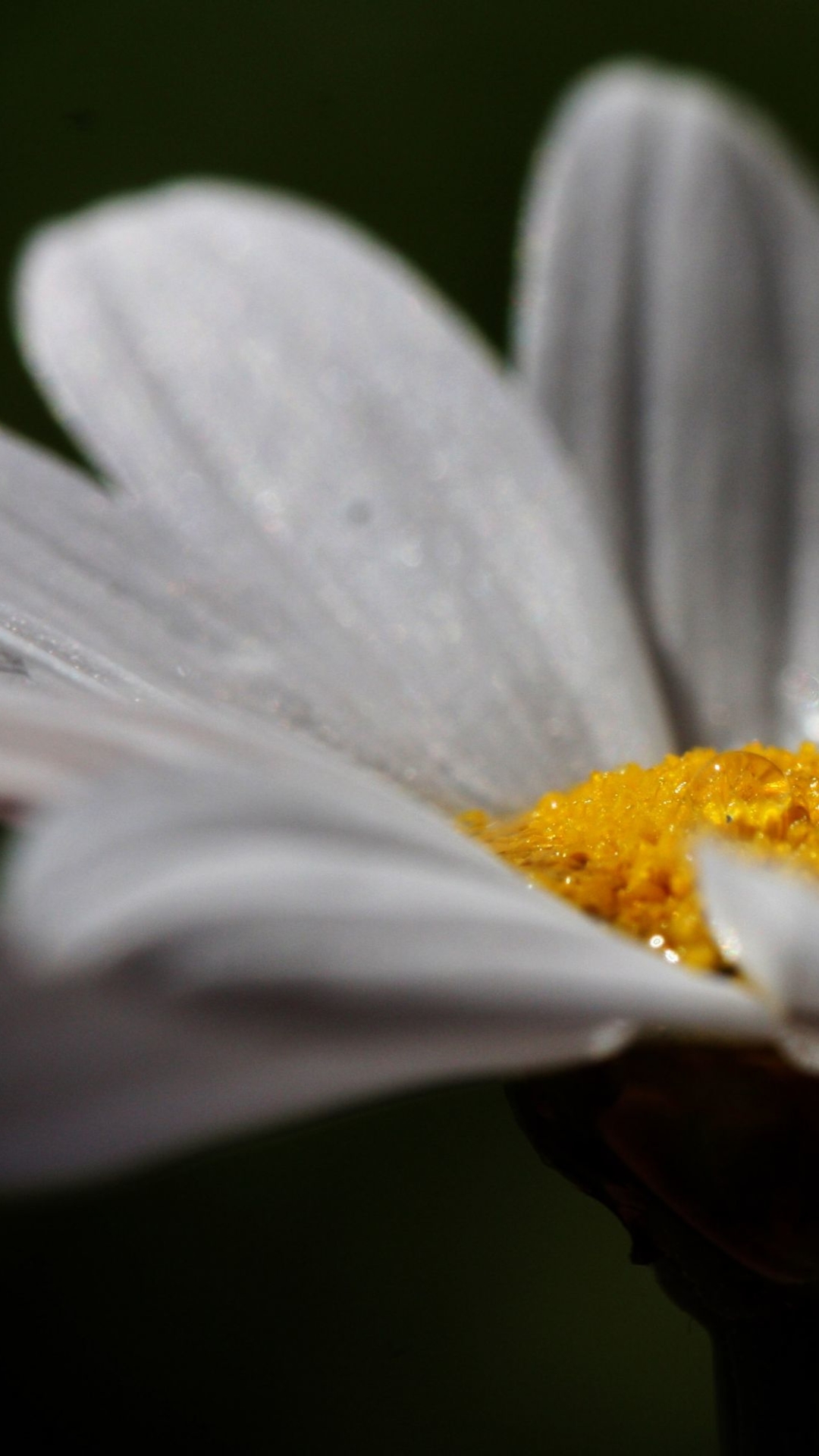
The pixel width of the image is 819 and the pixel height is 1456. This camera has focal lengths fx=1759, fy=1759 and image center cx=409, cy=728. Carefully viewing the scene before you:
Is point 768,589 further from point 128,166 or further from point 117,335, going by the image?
point 128,166

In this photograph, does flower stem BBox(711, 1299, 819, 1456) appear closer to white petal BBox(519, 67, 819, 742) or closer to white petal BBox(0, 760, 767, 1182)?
white petal BBox(0, 760, 767, 1182)

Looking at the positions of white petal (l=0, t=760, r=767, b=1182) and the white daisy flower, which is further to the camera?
the white daisy flower

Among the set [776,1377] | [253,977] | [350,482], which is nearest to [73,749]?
[253,977]

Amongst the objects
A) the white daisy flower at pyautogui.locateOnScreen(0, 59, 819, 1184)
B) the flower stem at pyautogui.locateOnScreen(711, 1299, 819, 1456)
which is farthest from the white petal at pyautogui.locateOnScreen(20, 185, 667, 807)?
the flower stem at pyautogui.locateOnScreen(711, 1299, 819, 1456)

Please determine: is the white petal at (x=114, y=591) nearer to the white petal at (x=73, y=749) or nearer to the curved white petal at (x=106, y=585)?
the curved white petal at (x=106, y=585)

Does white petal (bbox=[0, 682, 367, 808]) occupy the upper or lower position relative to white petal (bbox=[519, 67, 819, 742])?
lower

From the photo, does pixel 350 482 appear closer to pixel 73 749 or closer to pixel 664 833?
pixel 664 833

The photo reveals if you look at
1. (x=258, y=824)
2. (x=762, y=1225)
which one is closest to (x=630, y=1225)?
(x=762, y=1225)
